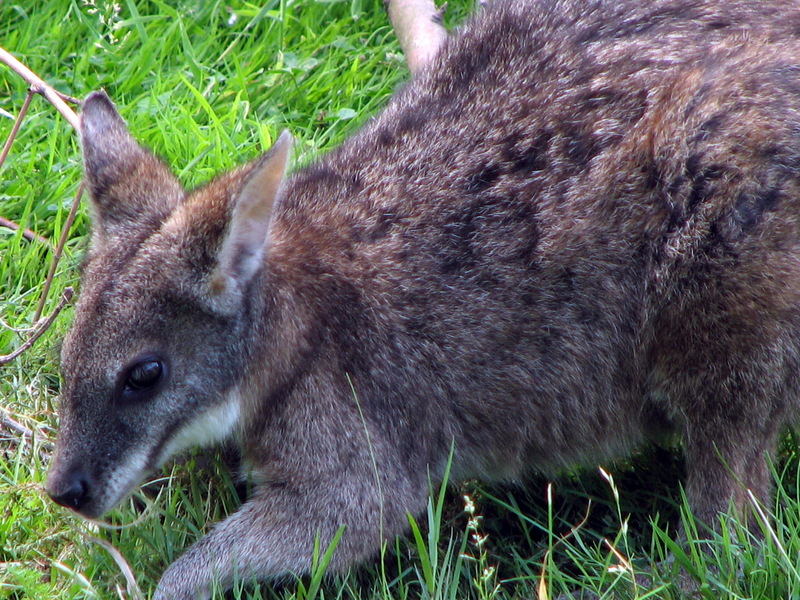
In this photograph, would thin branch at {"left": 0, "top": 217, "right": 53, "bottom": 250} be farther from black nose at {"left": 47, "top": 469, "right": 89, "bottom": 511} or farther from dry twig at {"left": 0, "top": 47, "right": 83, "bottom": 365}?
black nose at {"left": 47, "top": 469, "right": 89, "bottom": 511}

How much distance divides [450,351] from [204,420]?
3.12ft

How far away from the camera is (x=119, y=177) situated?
4.52 m

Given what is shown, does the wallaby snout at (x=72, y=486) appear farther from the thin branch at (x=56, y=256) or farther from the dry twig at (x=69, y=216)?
the thin branch at (x=56, y=256)

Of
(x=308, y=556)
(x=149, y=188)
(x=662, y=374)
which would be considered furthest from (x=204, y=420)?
(x=662, y=374)

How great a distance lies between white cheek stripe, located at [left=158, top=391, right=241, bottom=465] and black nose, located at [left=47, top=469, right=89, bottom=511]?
284 millimetres

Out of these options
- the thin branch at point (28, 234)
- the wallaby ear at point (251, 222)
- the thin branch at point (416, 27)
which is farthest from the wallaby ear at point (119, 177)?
the thin branch at point (416, 27)

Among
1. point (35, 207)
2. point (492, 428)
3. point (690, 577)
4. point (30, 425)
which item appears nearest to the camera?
point (690, 577)

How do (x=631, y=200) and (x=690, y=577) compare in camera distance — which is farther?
(x=631, y=200)

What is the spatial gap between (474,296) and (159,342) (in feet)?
3.85

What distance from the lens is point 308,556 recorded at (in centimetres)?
429

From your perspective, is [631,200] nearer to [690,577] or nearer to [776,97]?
[776,97]

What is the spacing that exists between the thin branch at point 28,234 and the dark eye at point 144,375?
1780 millimetres

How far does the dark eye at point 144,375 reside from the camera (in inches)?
159

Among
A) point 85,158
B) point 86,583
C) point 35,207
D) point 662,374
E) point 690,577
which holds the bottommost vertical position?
point 690,577
